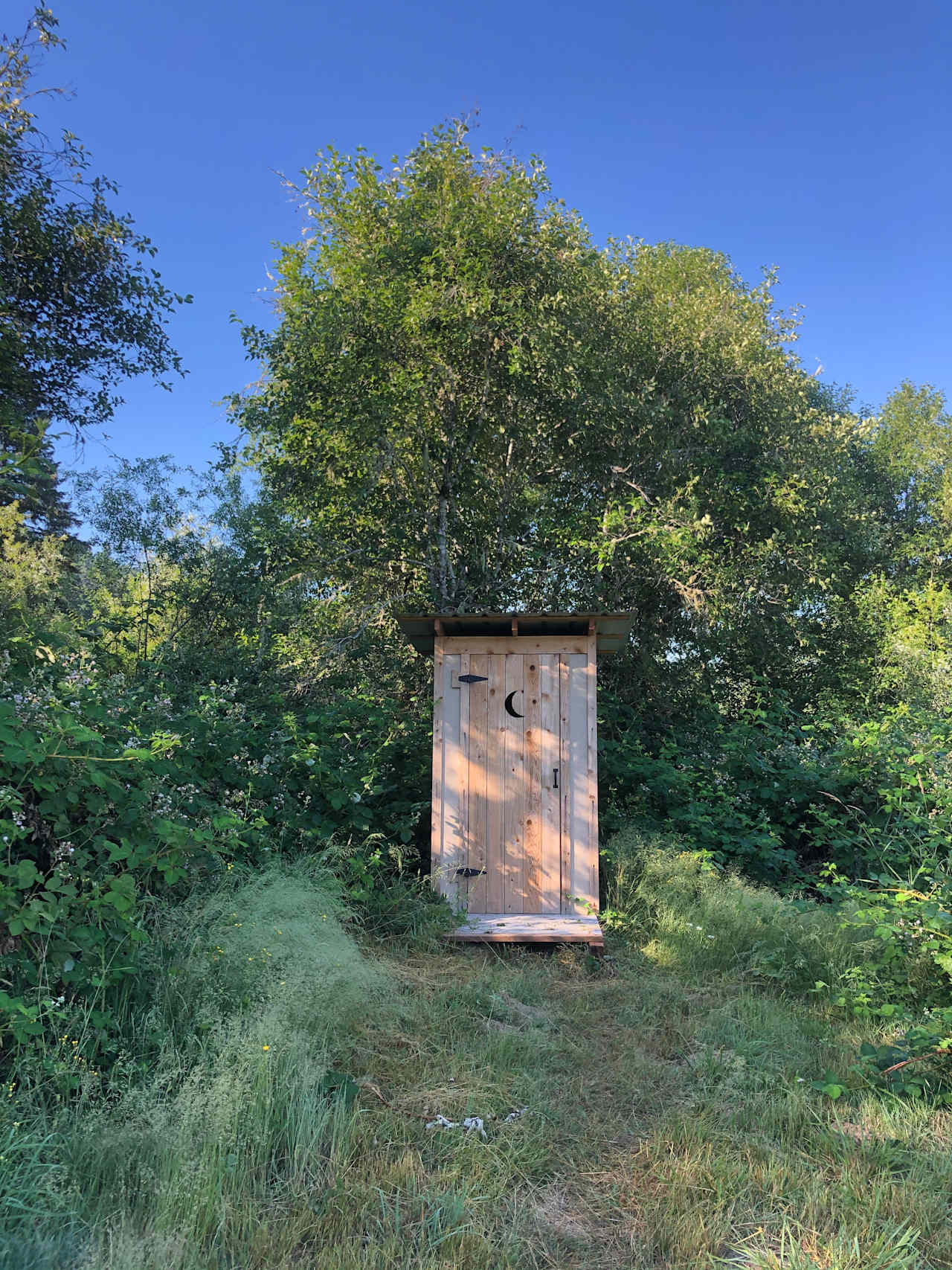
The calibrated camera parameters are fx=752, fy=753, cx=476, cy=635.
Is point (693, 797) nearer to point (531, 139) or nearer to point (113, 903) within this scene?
point (113, 903)

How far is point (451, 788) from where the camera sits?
5672mm

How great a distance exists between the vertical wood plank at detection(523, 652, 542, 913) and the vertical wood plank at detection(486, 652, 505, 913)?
0.17 meters

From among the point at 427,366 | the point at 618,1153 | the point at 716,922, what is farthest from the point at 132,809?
the point at 427,366

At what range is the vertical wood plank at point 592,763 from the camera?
552cm

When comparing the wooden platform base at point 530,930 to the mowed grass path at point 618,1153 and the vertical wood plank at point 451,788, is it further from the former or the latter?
the mowed grass path at point 618,1153

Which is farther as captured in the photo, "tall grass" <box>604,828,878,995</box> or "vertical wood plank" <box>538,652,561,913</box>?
"vertical wood plank" <box>538,652,561,913</box>

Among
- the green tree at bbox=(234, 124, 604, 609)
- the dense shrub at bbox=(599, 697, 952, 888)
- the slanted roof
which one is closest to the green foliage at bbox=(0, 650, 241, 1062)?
the slanted roof

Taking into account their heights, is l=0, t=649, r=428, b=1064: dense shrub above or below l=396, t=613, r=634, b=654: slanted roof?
below

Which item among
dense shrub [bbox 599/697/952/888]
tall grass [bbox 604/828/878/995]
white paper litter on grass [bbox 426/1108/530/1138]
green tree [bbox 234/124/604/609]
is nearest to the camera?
white paper litter on grass [bbox 426/1108/530/1138]

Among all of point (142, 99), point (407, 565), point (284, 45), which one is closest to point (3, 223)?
point (142, 99)

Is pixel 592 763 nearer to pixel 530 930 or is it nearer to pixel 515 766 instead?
pixel 515 766

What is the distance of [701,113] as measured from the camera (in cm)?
884

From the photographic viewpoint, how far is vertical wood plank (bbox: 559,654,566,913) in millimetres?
5527

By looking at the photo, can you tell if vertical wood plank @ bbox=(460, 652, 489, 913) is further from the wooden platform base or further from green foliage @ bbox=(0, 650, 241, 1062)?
green foliage @ bbox=(0, 650, 241, 1062)
